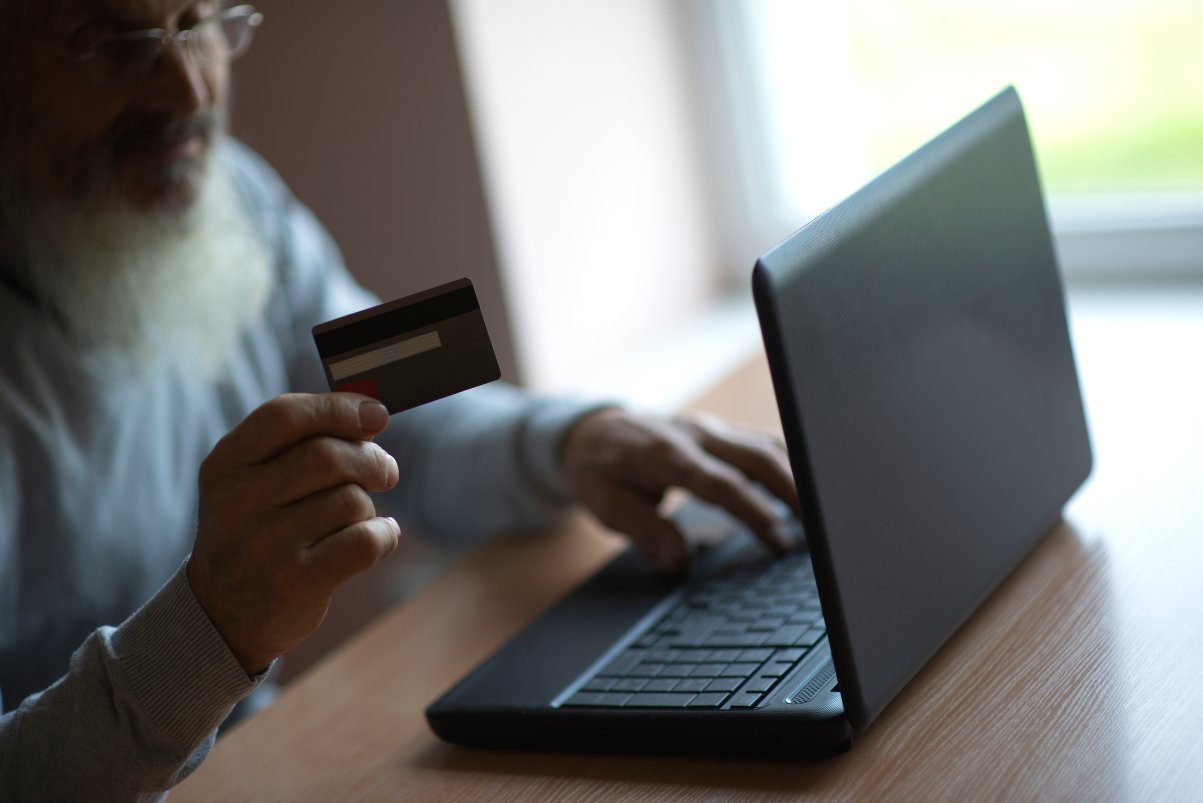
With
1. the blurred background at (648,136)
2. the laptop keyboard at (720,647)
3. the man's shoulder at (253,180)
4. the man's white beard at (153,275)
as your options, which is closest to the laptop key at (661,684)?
the laptop keyboard at (720,647)

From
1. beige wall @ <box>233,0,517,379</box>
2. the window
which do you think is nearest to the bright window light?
the window

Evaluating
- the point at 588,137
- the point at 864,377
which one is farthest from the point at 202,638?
the point at 588,137

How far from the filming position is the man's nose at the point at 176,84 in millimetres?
979

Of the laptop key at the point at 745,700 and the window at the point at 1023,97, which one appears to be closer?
the laptop key at the point at 745,700

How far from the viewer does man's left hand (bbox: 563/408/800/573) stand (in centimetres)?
94

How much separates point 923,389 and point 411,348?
0.92ft

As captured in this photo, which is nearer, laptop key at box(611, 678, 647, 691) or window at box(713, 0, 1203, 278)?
laptop key at box(611, 678, 647, 691)

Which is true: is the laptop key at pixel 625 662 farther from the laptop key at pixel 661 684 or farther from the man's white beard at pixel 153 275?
the man's white beard at pixel 153 275

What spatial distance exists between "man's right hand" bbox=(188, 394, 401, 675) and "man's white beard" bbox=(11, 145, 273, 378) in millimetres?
397

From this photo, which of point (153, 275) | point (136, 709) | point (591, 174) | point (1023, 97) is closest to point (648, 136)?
point (591, 174)

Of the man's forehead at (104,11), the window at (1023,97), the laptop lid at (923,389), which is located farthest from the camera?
the window at (1023,97)

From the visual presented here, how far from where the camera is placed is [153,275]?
1065mm

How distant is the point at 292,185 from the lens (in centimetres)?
179

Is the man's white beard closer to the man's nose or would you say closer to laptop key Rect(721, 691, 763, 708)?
the man's nose
